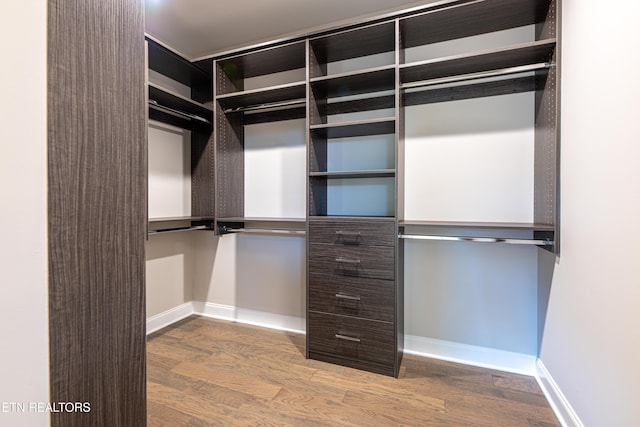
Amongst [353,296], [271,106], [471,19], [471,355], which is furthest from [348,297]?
[471,19]

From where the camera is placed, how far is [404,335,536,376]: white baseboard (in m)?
1.96

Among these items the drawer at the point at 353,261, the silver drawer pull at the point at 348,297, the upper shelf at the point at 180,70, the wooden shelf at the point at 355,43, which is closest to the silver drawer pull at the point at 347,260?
the drawer at the point at 353,261

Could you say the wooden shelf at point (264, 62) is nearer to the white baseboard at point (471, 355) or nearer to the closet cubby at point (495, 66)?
the closet cubby at point (495, 66)

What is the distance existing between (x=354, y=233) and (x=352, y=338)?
72cm

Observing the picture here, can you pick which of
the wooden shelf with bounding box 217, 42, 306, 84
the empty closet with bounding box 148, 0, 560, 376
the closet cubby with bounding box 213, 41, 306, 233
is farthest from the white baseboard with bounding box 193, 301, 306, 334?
the wooden shelf with bounding box 217, 42, 306, 84

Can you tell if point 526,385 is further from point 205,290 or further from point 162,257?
point 162,257

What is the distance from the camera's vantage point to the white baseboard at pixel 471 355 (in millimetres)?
1964

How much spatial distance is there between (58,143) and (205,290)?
2606mm

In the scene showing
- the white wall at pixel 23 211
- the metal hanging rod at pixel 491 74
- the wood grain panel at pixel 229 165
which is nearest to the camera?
the white wall at pixel 23 211

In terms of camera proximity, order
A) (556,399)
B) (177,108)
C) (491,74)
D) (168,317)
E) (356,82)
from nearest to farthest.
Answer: (556,399) → (491,74) → (356,82) → (177,108) → (168,317)

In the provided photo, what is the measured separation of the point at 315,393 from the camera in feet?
5.78

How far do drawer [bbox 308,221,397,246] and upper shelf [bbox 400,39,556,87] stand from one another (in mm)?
956

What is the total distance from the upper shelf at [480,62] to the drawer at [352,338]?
163 cm

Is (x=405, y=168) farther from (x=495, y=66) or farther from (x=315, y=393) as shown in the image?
(x=315, y=393)
